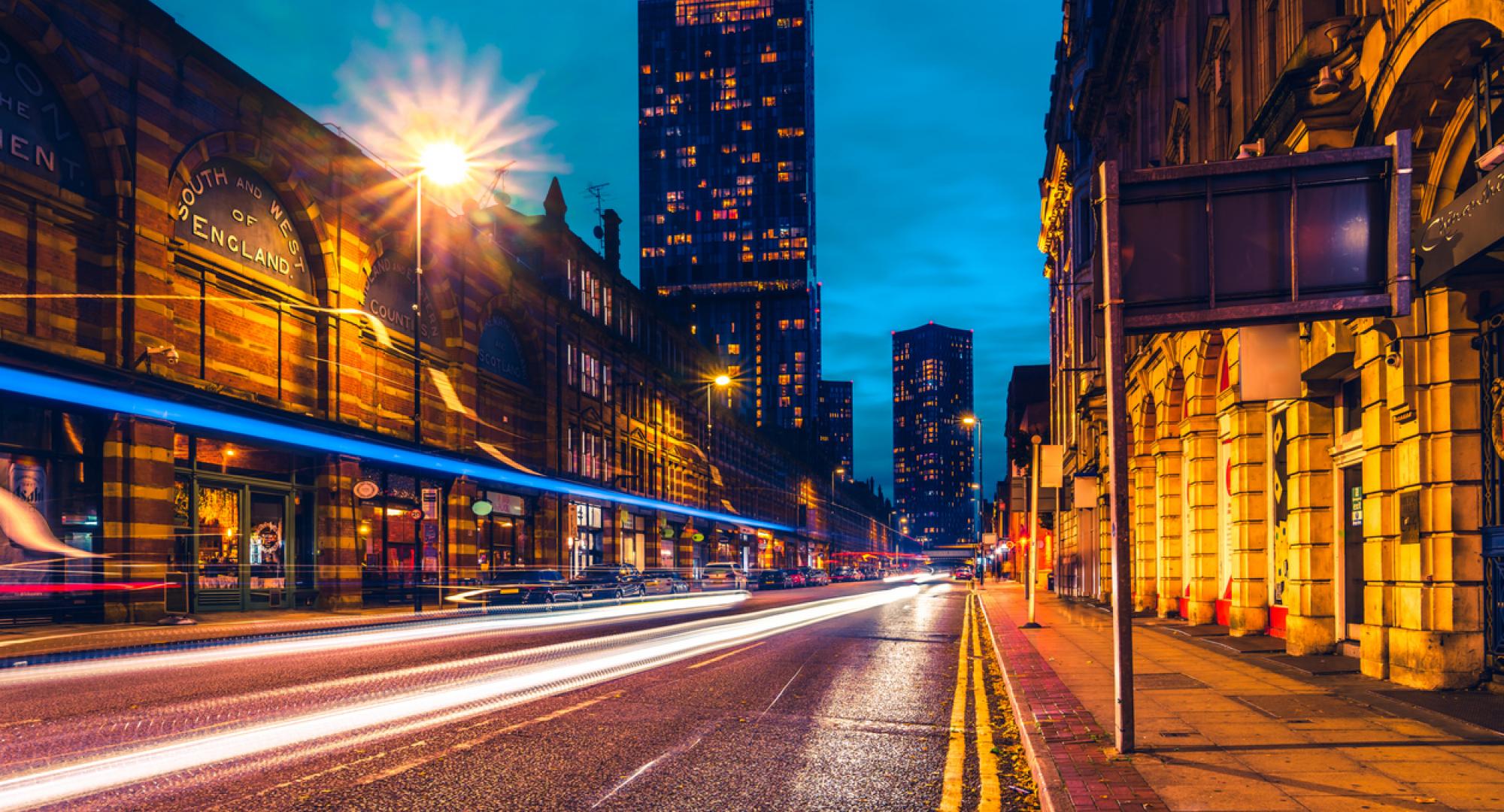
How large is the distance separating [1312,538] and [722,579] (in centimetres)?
4441

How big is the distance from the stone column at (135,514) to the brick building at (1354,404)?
22614 millimetres

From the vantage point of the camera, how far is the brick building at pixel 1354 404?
11.3 metres

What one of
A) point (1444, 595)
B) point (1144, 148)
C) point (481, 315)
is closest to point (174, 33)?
Result: point (481, 315)

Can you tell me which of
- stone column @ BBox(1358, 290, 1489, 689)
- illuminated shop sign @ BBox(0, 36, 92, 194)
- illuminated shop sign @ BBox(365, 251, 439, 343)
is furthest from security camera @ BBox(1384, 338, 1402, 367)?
illuminated shop sign @ BBox(365, 251, 439, 343)

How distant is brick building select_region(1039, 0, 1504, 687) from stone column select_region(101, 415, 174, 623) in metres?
22.6

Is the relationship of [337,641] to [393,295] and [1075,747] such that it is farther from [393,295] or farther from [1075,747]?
[393,295]

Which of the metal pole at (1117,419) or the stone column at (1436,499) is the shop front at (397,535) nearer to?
the stone column at (1436,499)

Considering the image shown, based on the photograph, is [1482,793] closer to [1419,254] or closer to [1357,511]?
[1419,254]

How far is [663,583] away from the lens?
47.1 metres

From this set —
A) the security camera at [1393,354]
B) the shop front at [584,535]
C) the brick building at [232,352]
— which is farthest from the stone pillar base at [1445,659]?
the shop front at [584,535]

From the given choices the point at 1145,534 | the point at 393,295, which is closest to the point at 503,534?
the point at 393,295

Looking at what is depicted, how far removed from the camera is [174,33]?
27188 millimetres

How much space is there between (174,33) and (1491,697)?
30.1 meters

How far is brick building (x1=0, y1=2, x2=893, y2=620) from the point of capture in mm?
23625
